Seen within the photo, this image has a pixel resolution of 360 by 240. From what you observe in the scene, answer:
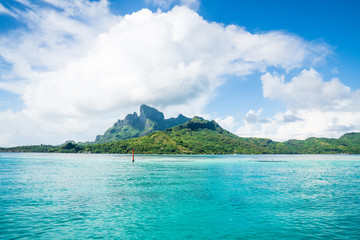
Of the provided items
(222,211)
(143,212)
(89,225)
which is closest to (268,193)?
(222,211)

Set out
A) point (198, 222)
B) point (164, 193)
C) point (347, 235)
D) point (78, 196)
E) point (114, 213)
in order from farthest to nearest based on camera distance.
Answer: point (164, 193) < point (78, 196) < point (114, 213) < point (198, 222) < point (347, 235)

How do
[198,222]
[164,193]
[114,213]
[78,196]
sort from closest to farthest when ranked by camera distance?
→ 1. [198,222]
2. [114,213]
3. [78,196]
4. [164,193]

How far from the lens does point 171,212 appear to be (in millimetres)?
27266

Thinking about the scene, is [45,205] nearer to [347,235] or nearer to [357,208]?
[347,235]

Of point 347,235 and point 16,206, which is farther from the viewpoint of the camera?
point 16,206

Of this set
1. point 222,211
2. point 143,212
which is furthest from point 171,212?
point 222,211

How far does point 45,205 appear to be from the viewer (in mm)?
30188

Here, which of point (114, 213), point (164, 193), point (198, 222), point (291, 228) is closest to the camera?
point (291, 228)

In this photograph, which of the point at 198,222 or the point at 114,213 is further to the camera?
the point at 114,213

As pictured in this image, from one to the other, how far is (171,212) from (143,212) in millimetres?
3405

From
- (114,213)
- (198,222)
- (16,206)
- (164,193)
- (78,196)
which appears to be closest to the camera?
(198,222)

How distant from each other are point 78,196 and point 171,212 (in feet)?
58.0

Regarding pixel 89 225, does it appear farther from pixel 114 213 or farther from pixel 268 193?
pixel 268 193

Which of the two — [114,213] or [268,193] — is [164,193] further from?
[268,193]
